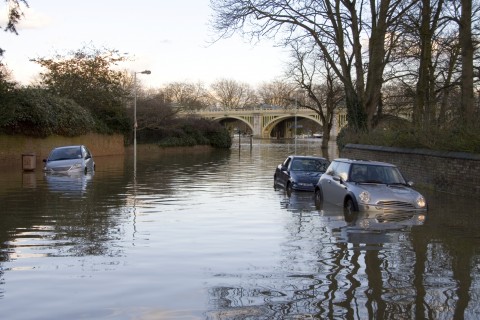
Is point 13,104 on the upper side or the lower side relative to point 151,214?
upper

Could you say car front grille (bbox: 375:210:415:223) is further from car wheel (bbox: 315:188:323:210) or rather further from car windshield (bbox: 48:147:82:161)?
car windshield (bbox: 48:147:82:161)

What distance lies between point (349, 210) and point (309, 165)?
7471mm

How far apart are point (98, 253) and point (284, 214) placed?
588 cm

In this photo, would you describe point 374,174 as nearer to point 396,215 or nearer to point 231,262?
point 396,215

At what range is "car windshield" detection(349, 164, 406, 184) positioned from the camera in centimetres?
1454

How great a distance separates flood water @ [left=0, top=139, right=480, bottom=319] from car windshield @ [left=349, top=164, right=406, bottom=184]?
1.05 metres

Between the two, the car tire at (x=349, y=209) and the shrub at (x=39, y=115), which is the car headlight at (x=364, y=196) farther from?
the shrub at (x=39, y=115)

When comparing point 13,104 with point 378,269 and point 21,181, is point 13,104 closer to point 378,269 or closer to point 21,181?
point 21,181

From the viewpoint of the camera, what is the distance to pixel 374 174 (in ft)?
48.3

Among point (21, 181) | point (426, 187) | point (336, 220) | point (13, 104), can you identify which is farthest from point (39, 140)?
point (336, 220)

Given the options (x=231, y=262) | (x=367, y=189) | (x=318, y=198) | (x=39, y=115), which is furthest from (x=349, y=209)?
(x=39, y=115)

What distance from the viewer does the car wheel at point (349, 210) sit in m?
13.2

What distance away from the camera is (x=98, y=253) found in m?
9.05

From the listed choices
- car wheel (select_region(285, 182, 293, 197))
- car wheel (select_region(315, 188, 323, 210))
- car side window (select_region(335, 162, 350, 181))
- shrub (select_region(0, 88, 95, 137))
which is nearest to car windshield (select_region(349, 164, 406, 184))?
car side window (select_region(335, 162, 350, 181))
